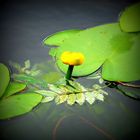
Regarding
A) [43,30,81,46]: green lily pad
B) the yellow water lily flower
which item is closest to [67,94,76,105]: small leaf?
the yellow water lily flower

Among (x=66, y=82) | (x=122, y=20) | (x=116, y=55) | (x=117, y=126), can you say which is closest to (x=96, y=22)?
(x=122, y=20)

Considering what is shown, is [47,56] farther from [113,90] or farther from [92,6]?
[92,6]

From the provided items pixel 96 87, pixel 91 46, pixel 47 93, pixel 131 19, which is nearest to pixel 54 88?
pixel 47 93

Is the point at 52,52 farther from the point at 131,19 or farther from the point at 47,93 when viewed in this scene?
the point at 131,19

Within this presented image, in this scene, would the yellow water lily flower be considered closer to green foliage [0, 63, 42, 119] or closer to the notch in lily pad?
the notch in lily pad

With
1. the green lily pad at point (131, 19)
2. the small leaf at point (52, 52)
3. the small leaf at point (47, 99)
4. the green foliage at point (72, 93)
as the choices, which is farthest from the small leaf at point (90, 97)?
the green lily pad at point (131, 19)

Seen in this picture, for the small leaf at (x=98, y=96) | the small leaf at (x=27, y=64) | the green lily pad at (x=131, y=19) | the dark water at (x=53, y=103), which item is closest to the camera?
the dark water at (x=53, y=103)

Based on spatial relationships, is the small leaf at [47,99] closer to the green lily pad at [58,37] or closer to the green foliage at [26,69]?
the green foliage at [26,69]
